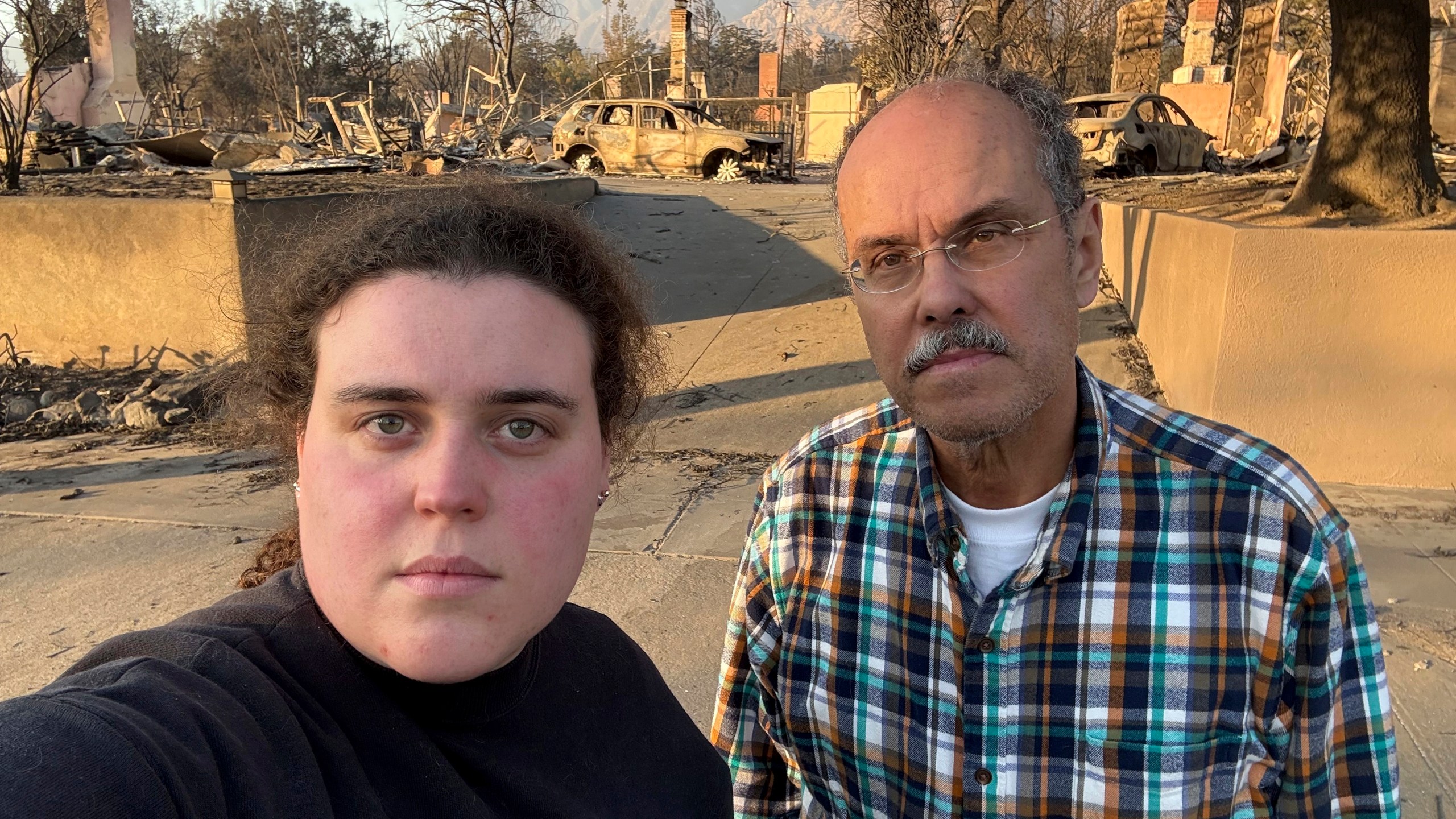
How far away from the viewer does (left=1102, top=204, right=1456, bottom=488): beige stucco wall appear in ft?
14.8

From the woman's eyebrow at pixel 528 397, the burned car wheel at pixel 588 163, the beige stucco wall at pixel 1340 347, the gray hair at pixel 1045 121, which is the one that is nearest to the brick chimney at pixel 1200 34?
the burned car wheel at pixel 588 163

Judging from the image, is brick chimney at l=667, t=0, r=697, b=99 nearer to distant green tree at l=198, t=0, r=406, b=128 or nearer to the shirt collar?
distant green tree at l=198, t=0, r=406, b=128

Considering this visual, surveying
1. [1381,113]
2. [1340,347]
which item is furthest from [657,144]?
[1340,347]

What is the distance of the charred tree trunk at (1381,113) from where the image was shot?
5785 mm

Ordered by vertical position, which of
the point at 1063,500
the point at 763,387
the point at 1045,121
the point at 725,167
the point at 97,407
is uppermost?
the point at 725,167

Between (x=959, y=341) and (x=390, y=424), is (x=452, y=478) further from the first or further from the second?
(x=959, y=341)

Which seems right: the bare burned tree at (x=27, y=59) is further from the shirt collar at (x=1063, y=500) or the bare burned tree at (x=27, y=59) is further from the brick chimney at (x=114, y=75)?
the brick chimney at (x=114, y=75)

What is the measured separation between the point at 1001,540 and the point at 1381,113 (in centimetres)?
592

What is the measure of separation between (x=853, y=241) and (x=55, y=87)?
3115cm

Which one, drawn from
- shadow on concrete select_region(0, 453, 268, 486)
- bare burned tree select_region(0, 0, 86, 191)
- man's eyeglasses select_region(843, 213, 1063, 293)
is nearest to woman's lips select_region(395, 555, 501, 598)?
man's eyeglasses select_region(843, 213, 1063, 293)

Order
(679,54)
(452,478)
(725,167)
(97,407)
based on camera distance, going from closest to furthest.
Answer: (452,478), (97,407), (725,167), (679,54)

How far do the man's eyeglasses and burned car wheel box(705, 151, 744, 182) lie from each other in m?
14.9

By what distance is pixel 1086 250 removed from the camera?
1.80 metres

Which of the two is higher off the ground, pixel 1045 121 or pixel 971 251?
pixel 1045 121
